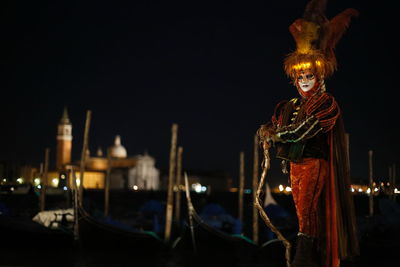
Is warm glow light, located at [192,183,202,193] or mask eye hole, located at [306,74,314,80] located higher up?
mask eye hole, located at [306,74,314,80]

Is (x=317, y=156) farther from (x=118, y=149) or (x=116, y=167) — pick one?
(x=118, y=149)

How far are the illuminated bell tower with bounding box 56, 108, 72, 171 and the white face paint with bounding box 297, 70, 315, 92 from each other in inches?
2638

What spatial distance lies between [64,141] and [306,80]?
70266 millimetres

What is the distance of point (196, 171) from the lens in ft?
270

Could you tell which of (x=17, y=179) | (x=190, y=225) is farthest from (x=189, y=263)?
(x=17, y=179)

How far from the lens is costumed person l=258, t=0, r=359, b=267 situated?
3189mm

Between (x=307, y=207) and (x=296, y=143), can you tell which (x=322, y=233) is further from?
(x=296, y=143)

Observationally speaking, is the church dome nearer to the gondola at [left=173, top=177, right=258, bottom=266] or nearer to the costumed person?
the gondola at [left=173, top=177, right=258, bottom=266]

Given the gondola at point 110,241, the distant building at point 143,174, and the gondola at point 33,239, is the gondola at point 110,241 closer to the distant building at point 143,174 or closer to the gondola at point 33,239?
the gondola at point 33,239

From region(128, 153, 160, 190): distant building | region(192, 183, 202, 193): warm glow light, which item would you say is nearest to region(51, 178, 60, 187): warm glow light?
region(128, 153, 160, 190): distant building

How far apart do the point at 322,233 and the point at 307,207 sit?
0.58 ft

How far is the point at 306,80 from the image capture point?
339cm

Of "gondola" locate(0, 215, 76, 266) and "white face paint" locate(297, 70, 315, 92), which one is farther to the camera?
"gondola" locate(0, 215, 76, 266)

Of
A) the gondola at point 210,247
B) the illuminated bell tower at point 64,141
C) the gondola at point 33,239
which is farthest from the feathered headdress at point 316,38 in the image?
the illuminated bell tower at point 64,141
